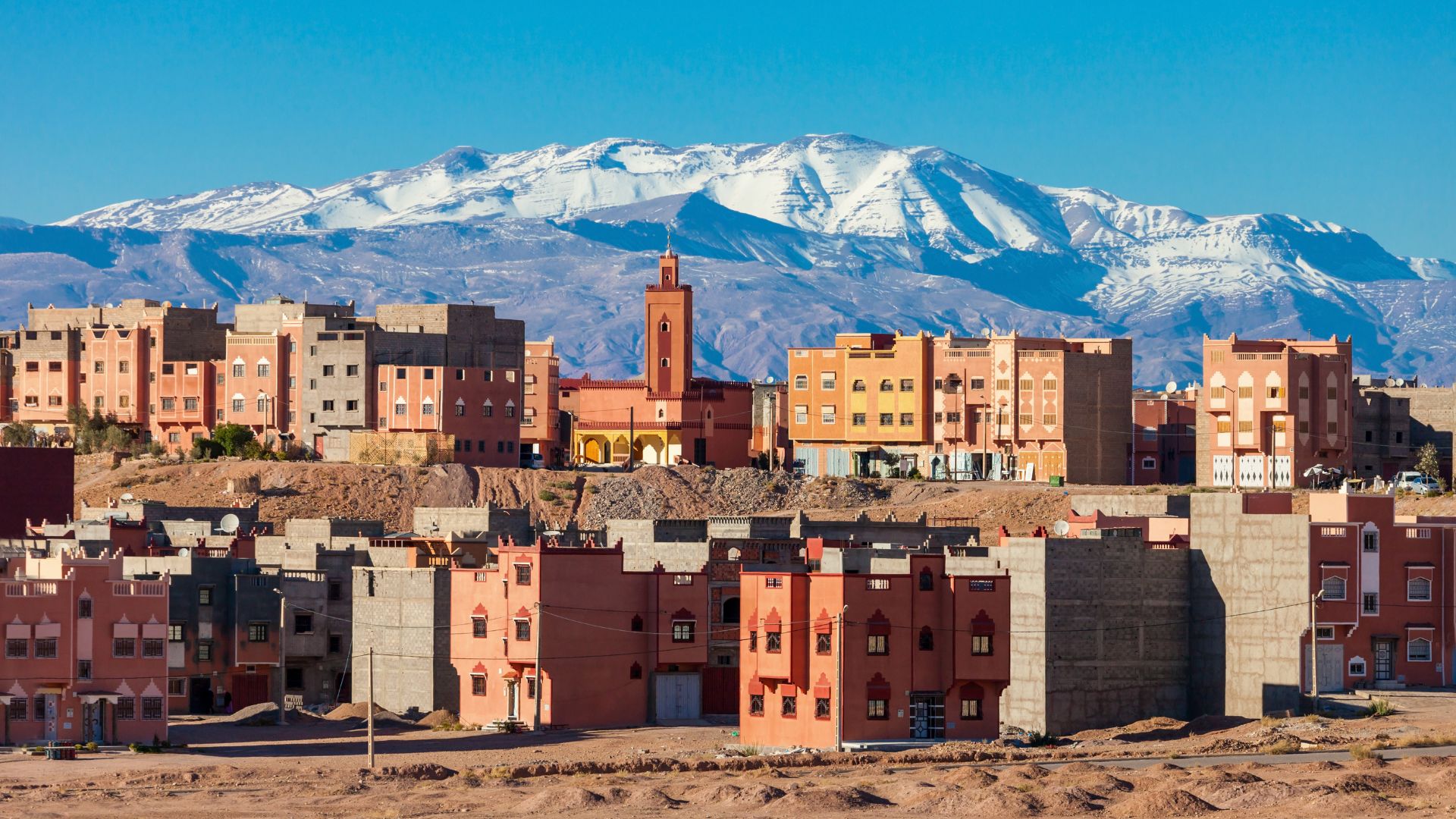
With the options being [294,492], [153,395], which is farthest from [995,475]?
[153,395]

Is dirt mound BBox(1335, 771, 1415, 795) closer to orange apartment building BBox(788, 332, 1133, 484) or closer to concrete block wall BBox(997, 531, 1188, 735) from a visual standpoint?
concrete block wall BBox(997, 531, 1188, 735)

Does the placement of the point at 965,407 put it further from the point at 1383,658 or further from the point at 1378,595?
the point at 1378,595

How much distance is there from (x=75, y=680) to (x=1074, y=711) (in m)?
29.5

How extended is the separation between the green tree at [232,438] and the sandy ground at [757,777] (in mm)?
71470

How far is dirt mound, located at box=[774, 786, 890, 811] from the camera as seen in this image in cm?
5997

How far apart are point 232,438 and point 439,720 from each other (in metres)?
69.4

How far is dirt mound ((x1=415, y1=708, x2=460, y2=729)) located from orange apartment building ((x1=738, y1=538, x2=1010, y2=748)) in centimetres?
1119

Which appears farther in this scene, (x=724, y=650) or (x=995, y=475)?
(x=995, y=475)

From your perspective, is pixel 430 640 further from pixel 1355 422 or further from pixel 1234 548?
pixel 1355 422

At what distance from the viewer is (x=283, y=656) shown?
8150 centimetres

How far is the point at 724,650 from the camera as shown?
267 ft

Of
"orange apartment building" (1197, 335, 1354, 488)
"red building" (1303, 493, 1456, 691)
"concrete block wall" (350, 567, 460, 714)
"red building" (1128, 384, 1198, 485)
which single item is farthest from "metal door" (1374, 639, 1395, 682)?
"red building" (1128, 384, 1198, 485)

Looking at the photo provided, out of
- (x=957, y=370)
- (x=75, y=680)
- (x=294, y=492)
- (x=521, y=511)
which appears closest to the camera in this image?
(x=75, y=680)

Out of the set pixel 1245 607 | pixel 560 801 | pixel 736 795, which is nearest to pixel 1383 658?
pixel 1245 607
